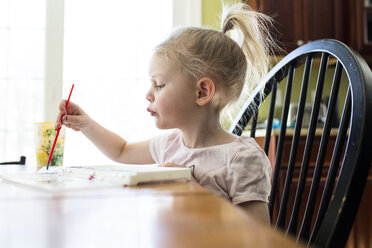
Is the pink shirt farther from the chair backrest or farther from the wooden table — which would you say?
the wooden table

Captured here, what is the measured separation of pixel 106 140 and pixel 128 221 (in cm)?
92

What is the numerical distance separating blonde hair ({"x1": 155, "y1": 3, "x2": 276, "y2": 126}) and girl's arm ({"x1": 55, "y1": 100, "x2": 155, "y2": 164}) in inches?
10.5

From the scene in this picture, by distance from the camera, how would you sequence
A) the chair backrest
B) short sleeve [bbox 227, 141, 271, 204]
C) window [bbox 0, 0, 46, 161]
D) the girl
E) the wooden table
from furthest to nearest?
window [bbox 0, 0, 46, 161] < the girl < short sleeve [bbox 227, 141, 271, 204] < the chair backrest < the wooden table

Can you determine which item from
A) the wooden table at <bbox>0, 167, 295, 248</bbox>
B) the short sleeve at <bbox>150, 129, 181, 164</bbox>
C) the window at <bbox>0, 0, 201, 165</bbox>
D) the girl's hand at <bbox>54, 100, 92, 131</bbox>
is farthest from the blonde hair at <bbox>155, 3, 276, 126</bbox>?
the window at <bbox>0, 0, 201, 165</bbox>

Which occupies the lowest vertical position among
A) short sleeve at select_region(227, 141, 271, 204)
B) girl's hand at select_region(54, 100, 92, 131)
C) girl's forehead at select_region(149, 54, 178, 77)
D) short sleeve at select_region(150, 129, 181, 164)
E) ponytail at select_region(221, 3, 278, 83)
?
short sleeve at select_region(227, 141, 271, 204)

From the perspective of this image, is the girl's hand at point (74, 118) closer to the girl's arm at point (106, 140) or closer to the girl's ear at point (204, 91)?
the girl's arm at point (106, 140)

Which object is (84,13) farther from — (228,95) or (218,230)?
(218,230)

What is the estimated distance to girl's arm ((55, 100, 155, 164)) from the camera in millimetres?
1146

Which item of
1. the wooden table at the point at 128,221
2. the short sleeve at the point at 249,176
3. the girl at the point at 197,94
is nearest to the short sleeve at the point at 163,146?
the girl at the point at 197,94

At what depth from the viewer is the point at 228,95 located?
3.94 ft

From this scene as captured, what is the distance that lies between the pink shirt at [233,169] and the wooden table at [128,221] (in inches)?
16.6

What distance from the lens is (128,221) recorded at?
35 cm

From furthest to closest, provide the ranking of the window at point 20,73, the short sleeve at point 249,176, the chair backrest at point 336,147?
1. the window at point 20,73
2. the short sleeve at point 249,176
3. the chair backrest at point 336,147

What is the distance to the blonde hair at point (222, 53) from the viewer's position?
116 cm
